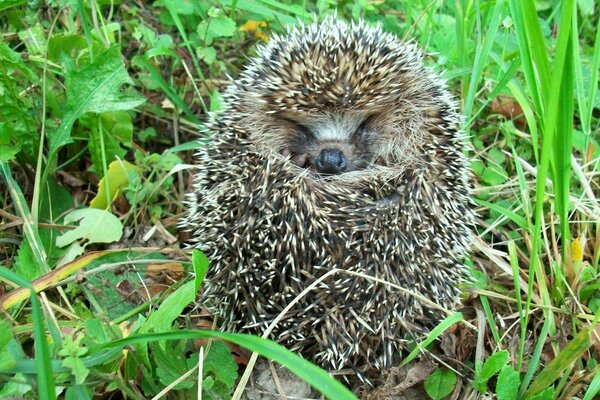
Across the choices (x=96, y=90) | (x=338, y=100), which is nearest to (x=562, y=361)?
(x=338, y=100)

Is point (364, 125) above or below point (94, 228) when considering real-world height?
above

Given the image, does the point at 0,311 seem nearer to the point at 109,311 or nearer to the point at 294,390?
the point at 109,311

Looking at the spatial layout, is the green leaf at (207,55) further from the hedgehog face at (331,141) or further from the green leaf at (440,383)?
the green leaf at (440,383)

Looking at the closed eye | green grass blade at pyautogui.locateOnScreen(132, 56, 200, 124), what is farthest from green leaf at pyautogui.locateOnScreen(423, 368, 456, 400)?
green grass blade at pyautogui.locateOnScreen(132, 56, 200, 124)

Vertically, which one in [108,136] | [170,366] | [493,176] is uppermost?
[493,176]

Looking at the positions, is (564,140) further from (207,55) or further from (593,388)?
(207,55)

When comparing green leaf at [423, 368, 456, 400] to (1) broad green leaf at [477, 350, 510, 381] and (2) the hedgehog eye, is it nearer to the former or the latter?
(1) broad green leaf at [477, 350, 510, 381]

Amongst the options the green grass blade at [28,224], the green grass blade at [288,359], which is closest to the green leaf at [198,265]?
the green grass blade at [288,359]
